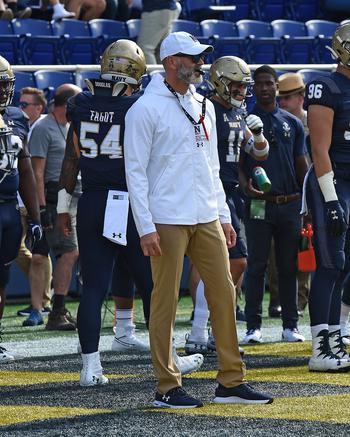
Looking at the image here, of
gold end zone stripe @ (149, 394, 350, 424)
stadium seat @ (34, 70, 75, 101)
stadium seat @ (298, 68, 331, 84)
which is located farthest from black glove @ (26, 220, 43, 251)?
stadium seat @ (298, 68, 331, 84)

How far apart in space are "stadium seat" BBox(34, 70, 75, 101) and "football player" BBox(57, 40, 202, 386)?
561 cm

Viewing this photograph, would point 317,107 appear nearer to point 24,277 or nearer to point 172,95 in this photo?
point 172,95

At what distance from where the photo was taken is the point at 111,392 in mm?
6207

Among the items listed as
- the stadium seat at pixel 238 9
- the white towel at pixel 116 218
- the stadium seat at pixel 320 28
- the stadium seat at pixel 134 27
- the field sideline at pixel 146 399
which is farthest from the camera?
the stadium seat at pixel 238 9

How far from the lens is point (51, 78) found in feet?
41.0

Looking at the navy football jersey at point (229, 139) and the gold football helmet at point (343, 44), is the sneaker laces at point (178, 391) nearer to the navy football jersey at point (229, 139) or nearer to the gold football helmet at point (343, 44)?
the gold football helmet at point (343, 44)

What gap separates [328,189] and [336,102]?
48 cm

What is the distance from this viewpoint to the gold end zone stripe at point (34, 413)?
545cm

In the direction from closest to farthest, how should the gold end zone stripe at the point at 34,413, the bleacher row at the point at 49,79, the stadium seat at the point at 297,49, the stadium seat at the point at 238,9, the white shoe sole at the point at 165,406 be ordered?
the gold end zone stripe at the point at 34,413, the white shoe sole at the point at 165,406, the bleacher row at the point at 49,79, the stadium seat at the point at 297,49, the stadium seat at the point at 238,9

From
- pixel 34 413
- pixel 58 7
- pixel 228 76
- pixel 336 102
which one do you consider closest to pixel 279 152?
pixel 228 76

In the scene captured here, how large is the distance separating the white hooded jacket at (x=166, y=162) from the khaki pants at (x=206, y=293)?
83 millimetres

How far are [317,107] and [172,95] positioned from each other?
1.25 meters

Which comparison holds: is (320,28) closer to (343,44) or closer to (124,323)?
(124,323)

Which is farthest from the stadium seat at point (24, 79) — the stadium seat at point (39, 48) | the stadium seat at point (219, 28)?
the stadium seat at point (219, 28)
